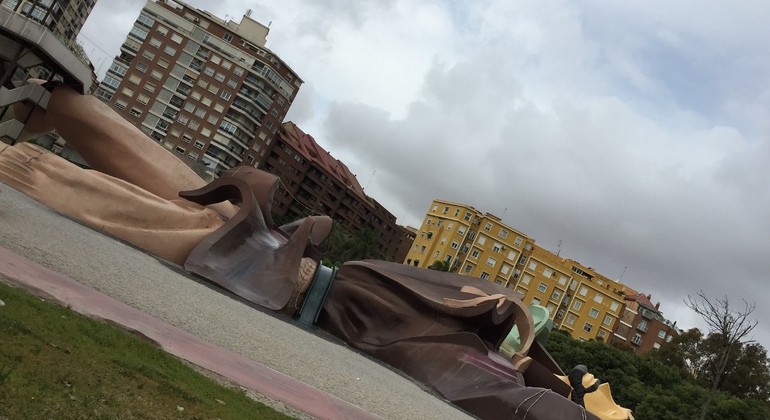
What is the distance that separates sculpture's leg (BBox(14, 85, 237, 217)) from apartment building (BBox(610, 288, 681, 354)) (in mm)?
67911

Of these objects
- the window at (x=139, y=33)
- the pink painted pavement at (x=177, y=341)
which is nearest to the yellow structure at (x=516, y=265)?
the window at (x=139, y=33)

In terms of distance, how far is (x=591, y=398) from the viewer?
1605 centimetres

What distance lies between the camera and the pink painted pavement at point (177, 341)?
6176 mm

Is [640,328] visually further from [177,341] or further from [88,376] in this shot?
[88,376]

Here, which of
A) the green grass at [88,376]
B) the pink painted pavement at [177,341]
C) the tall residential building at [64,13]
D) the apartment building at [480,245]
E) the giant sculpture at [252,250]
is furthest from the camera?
the apartment building at [480,245]

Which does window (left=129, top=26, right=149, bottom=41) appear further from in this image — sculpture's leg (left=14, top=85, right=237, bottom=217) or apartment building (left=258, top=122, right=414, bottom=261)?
sculpture's leg (left=14, top=85, right=237, bottom=217)

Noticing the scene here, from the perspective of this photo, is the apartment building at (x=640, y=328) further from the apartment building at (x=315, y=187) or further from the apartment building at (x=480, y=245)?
the apartment building at (x=315, y=187)

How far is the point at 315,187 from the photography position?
3002 inches

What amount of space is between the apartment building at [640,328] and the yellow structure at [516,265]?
2.59 metres

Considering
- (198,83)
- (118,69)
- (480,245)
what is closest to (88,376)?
(118,69)

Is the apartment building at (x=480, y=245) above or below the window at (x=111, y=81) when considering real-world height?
above

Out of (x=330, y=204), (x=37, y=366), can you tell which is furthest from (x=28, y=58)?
(x=330, y=204)

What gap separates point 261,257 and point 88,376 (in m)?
11.6

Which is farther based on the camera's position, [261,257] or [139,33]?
[139,33]
